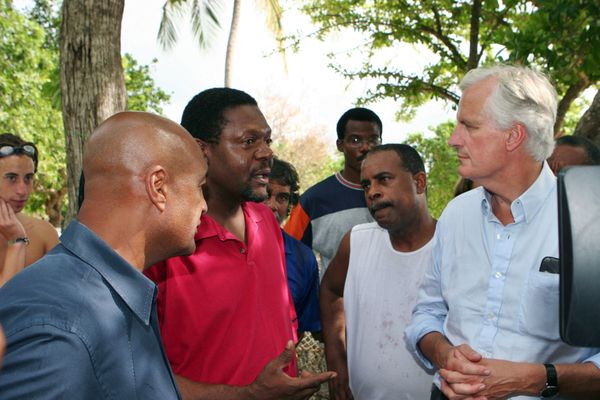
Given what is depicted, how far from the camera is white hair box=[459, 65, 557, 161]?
8.23 feet

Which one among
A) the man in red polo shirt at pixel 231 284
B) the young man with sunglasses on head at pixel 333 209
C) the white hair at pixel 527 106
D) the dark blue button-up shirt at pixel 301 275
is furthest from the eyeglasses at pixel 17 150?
the white hair at pixel 527 106

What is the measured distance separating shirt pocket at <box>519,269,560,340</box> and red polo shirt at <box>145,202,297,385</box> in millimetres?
993

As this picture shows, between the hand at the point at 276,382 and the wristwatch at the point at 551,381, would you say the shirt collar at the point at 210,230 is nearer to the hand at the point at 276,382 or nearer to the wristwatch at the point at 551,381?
the hand at the point at 276,382

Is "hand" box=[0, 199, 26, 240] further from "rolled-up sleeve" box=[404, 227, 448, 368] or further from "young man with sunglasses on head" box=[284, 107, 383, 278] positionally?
"rolled-up sleeve" box=[404, 227, 448, 368]

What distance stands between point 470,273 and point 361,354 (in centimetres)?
107

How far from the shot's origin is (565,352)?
2.39m

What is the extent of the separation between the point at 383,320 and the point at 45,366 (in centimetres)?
234

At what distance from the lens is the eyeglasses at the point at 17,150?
13.8 feet

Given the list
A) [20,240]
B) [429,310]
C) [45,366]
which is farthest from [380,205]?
[45,366]

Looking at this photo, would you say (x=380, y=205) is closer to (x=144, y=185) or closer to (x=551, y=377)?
(x=551, y=377)

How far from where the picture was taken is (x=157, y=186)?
1752 millimetres

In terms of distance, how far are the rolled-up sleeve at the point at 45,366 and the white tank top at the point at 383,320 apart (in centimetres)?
223

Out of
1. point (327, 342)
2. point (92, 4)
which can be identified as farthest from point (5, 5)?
point (327, 342)

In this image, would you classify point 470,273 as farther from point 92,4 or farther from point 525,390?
point 92,4
